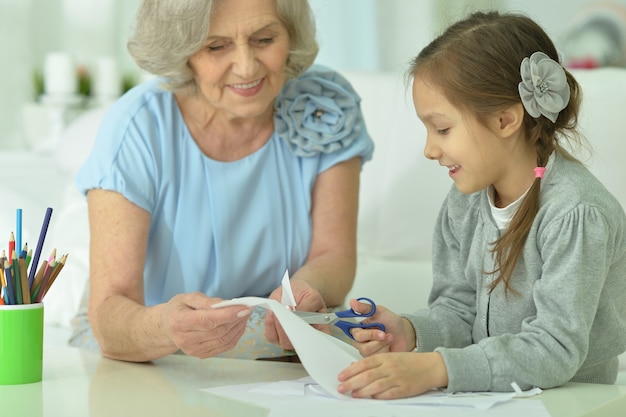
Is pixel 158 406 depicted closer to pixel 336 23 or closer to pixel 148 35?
pixel 148 35

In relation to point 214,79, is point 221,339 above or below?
below

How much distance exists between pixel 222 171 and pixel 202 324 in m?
0.56

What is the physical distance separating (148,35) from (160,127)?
0.16 meters

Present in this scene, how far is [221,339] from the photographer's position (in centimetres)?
126

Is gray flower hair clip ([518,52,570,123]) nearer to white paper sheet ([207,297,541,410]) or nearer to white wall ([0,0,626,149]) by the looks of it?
white paper sheet ([207,297,541,410])

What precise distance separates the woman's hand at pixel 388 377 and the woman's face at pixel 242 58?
2.14 feet

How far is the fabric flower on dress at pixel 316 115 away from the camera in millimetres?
1762

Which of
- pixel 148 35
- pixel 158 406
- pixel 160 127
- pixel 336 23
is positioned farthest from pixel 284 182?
pixel 336 23

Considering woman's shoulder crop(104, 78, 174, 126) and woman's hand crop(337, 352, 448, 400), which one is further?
woman's shoulder crop(104, 78, 174, 126)

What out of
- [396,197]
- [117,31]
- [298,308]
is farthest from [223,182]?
[117,31]

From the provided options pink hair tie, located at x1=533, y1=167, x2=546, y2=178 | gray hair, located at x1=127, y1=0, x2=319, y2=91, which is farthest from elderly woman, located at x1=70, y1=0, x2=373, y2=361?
pink hair tie, located at x1=533, y1=167, x2=546, y2=178

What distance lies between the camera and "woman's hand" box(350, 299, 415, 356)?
1.25 meters

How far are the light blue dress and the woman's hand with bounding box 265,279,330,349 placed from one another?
20cm

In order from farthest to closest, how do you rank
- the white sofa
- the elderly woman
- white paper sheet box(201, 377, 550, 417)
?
1. the white sofa
2. the elderly woman
3. white paper sheet box(201, 377, 550, 417)
